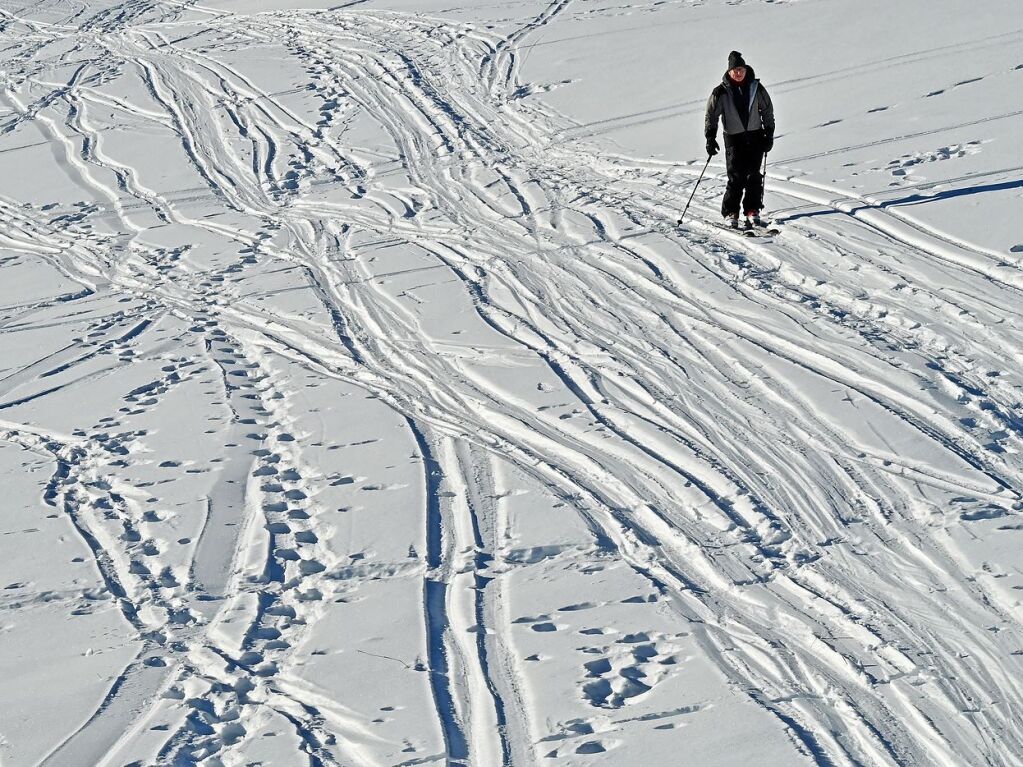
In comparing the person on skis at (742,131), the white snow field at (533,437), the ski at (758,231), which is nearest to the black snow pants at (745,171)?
the person on skis at (742,131)

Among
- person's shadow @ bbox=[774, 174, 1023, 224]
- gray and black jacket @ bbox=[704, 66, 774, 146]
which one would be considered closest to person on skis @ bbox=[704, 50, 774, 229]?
gray and black jacket @ bbox=[704, 66, 774, 146]

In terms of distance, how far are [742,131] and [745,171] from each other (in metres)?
0.30

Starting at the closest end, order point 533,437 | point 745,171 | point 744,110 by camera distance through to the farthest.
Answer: point 533,437 < point 744,110 < point 745,171

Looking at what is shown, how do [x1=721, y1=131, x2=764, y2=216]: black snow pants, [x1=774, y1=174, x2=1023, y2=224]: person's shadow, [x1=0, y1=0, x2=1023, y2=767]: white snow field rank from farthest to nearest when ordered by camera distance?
[x1=721, y1=131, x2=764, y2=216]: black snow pants → [x1=774, y1=174, x2=1023, y2=224]: person's shadow → [x1=0, y1=0, x2=1023, y2=767]: white snow field

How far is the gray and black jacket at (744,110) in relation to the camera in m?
8.33

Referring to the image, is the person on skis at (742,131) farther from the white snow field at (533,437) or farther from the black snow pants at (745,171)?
the white snow field at (533,437)

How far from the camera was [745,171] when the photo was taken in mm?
8461

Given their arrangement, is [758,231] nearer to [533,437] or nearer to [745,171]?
[745,171]

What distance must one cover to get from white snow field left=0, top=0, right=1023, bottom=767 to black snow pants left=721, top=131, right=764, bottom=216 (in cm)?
35

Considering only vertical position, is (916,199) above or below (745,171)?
below

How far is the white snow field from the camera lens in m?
4.12

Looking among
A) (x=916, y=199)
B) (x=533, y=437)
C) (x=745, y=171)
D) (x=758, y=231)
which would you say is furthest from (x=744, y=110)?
(x=533, y=437)

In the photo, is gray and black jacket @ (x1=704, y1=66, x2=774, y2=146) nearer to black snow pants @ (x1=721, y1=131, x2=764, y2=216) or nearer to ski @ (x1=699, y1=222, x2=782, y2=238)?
black snow pants @ (x1=721, y1=131, x2=764, y2=216)

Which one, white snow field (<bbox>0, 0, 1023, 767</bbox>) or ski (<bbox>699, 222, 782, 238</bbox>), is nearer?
white snow field (<bbox>0, 0, 1023, 767</bbox>)
